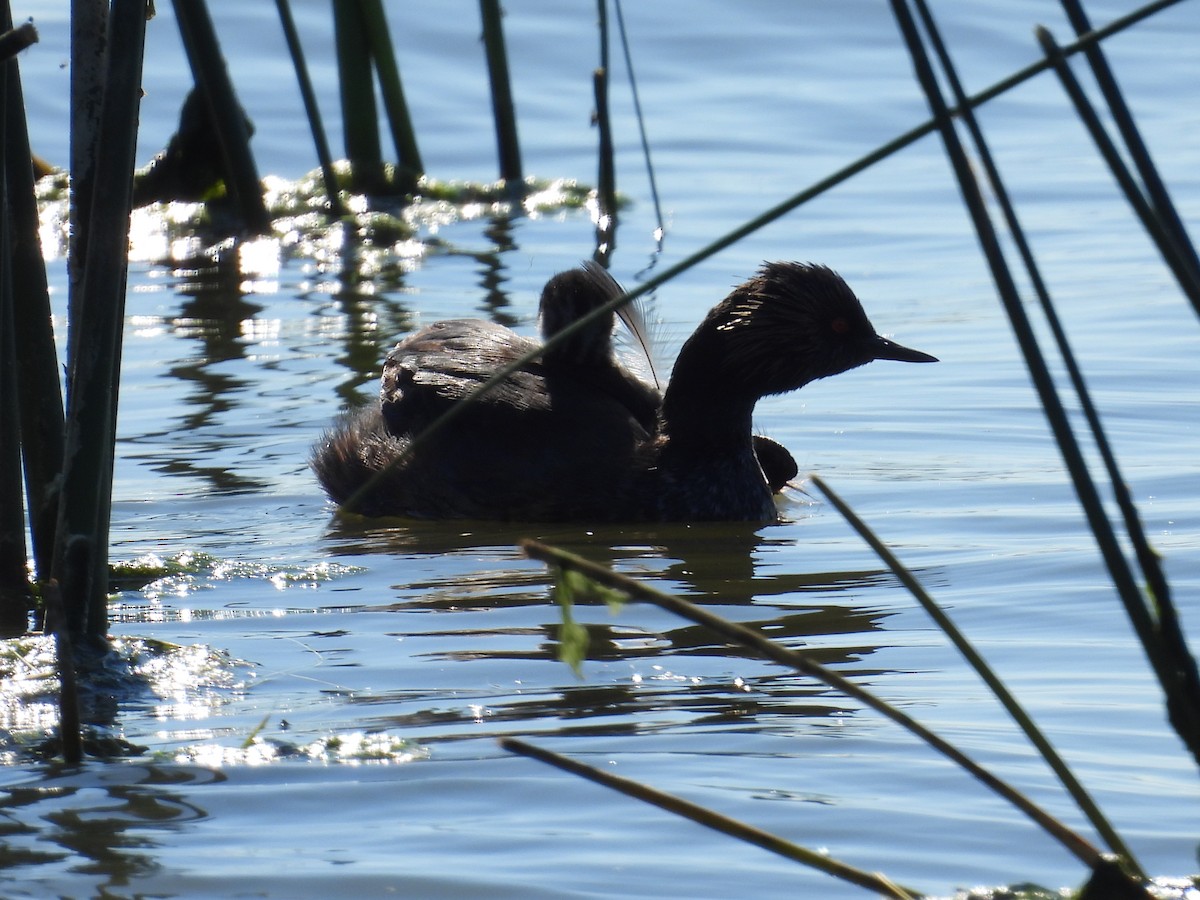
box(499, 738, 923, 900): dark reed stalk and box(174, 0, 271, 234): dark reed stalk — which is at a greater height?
box(174, 0, 271, 234): dark reed stalk

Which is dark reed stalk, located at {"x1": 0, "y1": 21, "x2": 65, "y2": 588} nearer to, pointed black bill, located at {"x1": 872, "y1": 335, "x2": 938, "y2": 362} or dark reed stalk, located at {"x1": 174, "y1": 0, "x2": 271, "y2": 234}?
pointed black bill, located at {"x1": 872, "y1": 335, "x2": 938, "y2": 362}

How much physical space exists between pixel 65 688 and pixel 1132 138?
6.95 ft

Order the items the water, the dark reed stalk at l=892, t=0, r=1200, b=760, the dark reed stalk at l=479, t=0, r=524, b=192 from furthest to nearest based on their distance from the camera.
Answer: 1. the dark reed stalk at l=479, t=0, r=524, b=192
2. the water
3. the dark reed stalk at l=892, t=0, r=1200, b=760

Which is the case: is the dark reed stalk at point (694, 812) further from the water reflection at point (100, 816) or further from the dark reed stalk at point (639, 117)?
the dark reed stalk at point (639, 117)

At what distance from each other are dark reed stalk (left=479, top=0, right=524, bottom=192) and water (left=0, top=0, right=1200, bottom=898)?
634 mm

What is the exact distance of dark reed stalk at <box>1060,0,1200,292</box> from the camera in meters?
2.35

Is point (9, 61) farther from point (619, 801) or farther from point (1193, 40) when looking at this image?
point (1193, 40)

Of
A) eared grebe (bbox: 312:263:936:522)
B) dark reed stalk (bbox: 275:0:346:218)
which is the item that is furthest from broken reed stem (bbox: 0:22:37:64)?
dark reed stalk (bbox: 275:0:346:218)

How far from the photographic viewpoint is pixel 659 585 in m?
6.06

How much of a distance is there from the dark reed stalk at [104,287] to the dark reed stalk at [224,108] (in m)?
5.66

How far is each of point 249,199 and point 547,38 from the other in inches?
A: 242

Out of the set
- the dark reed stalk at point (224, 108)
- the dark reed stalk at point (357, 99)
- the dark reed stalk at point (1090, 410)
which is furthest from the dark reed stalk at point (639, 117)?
the dark reed stalk at point (1090, 410)

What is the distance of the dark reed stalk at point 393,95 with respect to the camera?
1202 cm

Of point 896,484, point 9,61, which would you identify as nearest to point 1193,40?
point 896,484
